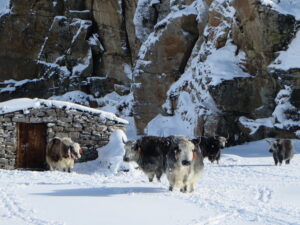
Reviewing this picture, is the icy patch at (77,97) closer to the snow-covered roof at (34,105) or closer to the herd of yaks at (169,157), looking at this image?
the snow-covered roof at (34,105)

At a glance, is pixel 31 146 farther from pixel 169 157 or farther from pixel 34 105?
pixel 169 157

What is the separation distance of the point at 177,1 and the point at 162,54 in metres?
3.98

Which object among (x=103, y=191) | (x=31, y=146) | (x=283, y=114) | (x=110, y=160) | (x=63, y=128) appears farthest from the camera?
(x=283, y=114)

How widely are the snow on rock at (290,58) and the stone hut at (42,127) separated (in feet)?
31.0

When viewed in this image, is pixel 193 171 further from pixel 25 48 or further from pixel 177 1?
pixel 25 48

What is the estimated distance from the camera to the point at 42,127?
19.5m

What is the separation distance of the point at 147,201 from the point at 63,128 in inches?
399

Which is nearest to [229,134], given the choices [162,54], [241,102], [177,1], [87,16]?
[241,102]

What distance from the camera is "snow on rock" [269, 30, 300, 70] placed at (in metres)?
24.6

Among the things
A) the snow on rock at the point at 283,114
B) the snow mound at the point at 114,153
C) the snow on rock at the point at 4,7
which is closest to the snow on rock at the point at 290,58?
the snow on rock at the point at 283,114

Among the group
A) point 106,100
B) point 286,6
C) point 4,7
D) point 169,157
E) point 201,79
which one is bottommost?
point 169,157

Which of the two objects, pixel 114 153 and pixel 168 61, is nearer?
pixel 114 153

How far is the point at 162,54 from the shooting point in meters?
31.8

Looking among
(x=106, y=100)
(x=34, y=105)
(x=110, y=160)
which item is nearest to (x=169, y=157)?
(x=110, y=160)
